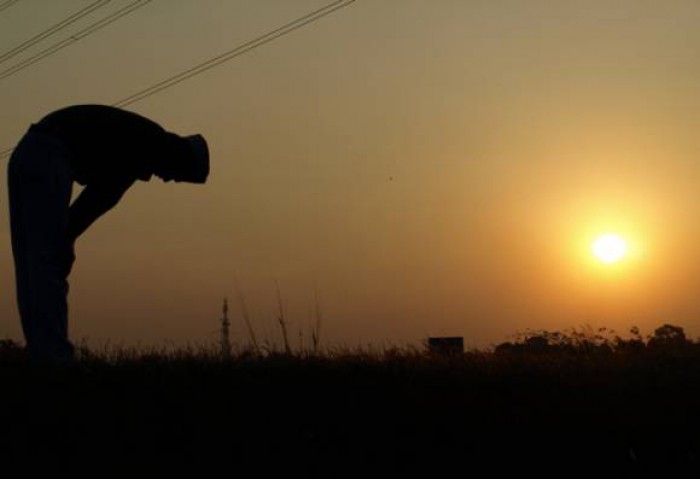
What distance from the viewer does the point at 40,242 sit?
255 inches

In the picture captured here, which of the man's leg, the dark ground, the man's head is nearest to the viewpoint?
the dark ground

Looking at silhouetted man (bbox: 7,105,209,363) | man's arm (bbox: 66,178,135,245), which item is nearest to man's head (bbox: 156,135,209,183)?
silhouetted man (bbox: 7,105,209,363)

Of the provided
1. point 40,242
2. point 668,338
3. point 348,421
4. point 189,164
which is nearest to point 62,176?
point 40,242

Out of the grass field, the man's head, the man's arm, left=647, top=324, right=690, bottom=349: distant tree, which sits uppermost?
the man's head

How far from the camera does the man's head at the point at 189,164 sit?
6.83 m

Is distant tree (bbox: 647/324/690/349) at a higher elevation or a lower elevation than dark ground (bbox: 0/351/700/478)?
higher

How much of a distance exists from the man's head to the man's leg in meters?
0.70

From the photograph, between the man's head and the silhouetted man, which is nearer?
the silhouetted man

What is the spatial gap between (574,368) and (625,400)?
0.78m

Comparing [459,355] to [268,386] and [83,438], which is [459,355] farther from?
[83,438]

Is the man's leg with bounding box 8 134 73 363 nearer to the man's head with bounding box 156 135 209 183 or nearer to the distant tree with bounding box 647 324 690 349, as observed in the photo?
the man's head with bounding box 156 135 209 183

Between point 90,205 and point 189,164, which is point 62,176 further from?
point 189,164

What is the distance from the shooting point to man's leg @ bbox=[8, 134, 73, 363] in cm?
644

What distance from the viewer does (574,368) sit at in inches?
259
